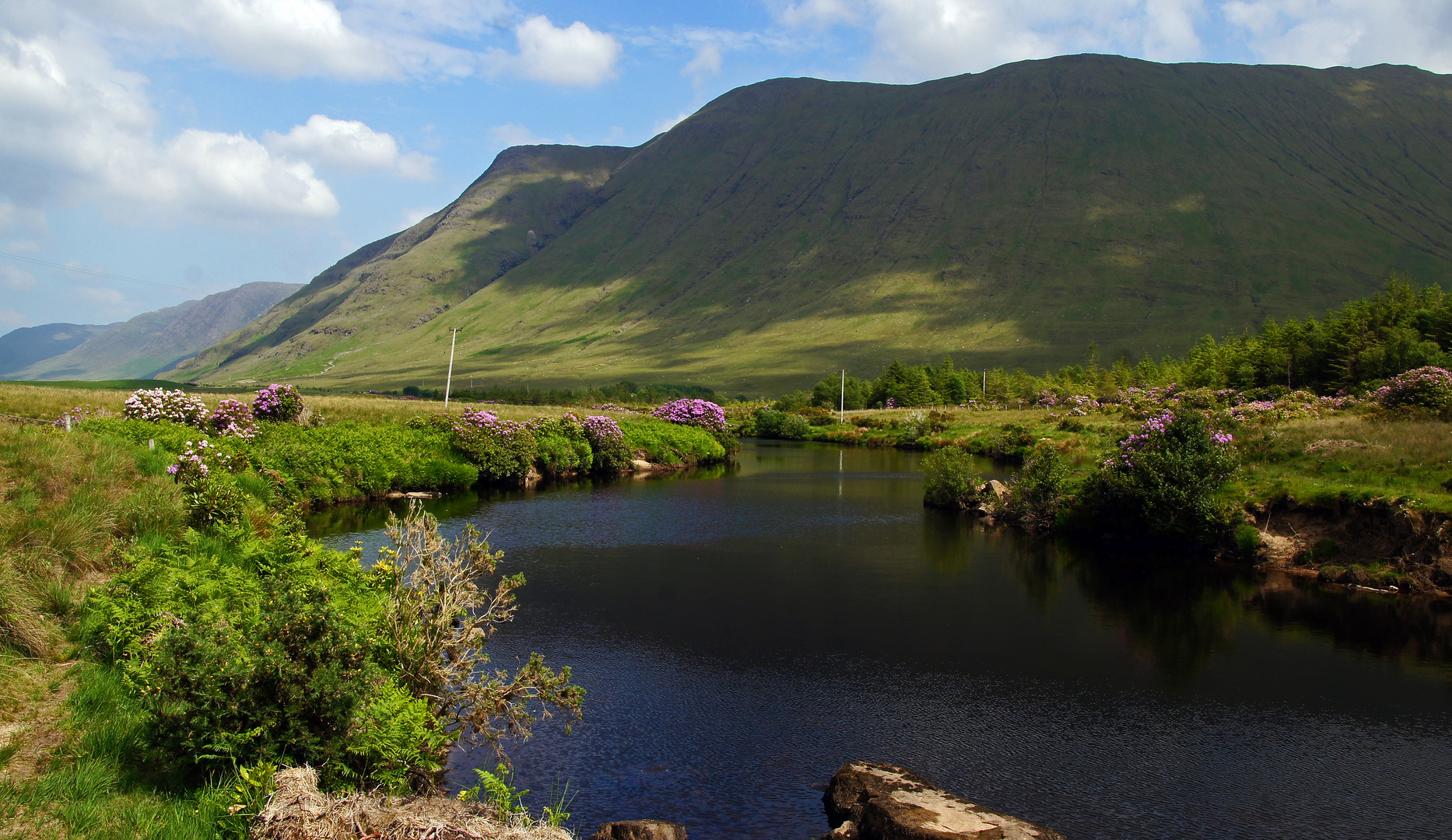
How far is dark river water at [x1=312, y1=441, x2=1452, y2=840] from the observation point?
11.8 metres

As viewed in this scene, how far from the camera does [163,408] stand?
107ft

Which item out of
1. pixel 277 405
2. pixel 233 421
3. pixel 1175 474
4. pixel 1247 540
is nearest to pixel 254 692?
pixel 1175 474

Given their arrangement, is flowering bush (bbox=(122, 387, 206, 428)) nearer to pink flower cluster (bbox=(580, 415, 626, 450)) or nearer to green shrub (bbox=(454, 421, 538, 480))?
green shrub (bbox=(454, 421, 538, 480))

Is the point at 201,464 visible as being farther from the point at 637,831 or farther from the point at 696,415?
the point at 696,415

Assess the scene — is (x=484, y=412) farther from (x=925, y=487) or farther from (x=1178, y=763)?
(x=1178, y=763)

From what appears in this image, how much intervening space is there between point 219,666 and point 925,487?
36334 millimetres

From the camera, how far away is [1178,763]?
13.1 meters

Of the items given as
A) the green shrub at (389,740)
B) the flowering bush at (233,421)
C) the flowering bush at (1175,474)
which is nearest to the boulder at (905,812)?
the green shrub at (389,740)

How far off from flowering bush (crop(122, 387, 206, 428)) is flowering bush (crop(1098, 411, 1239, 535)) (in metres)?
34.2

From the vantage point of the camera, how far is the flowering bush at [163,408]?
32344 millimetres

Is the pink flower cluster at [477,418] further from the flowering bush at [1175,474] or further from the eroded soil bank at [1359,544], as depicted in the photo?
the eroded soil bank at [1359,544]

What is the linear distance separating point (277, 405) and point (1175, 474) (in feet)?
122

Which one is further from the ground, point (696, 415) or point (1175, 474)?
point (696, 415)

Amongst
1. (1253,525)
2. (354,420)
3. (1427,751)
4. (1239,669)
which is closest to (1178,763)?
(1427,751)
